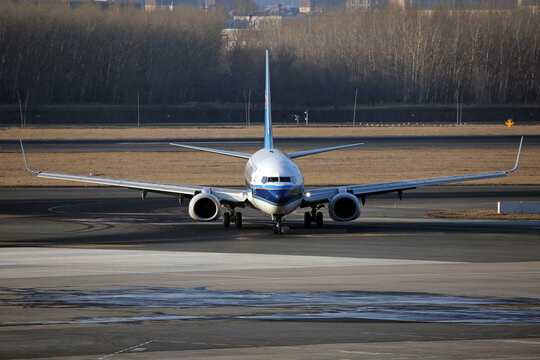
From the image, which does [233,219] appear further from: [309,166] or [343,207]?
[309,166]

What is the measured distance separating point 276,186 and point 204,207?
4938 mm

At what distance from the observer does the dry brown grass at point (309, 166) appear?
2874 inches

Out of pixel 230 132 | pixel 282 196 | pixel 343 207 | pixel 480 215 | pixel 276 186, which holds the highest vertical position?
pixel 230 132

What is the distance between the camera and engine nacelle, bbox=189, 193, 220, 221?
42.4 meters

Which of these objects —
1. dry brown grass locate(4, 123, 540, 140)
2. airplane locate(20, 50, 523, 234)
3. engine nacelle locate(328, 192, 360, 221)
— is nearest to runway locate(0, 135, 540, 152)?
dry brown grass locate(4, 123, 540, 140)

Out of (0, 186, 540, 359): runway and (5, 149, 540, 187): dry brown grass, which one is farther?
(5, 149, 540, 187): dry brown grass

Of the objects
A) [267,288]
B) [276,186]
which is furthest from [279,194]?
[267,288]

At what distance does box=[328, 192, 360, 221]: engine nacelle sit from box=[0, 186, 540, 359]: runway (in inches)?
38.0

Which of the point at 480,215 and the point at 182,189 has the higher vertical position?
the point at 182,189

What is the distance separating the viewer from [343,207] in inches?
1702

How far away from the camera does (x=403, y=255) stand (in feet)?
113

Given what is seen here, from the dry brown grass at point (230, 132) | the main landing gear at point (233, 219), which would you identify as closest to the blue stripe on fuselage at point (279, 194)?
the main landing gear at point (233, 219)

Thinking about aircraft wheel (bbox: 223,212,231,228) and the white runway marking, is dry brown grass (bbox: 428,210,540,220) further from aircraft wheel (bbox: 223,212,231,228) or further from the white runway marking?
the white runway marking

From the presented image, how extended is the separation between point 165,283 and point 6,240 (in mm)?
14175
